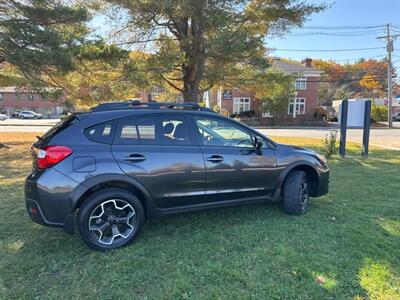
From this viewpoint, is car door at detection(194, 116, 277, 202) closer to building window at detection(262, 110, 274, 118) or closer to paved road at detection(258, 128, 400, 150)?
paved road at detection(258, 128, 400, 150)

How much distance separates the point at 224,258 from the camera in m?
3.62

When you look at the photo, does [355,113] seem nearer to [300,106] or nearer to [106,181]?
[106,181]

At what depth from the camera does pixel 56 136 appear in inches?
149

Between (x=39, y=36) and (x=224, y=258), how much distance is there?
407 inches

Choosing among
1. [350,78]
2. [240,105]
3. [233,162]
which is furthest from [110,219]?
[350,78]

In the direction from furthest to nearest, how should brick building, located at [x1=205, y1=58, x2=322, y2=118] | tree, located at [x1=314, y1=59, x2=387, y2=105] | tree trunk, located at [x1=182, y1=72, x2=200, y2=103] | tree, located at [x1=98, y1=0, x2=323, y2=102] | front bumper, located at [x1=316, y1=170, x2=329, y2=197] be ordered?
tree, located at [x1=314, y1=59, x2=387, y2=105] < brick building, located at [x1=205, y1=58, x2=322, y2=118] < tree trunk, located at [x1=182, y1=72, x2=200, y2=103] < tree, located at [x1=98, y1=0, x2=323, y2=102] < front bumper, located at [x1=316, y1=170, x2=329, y2=197]

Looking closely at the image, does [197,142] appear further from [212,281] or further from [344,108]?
[344,108]

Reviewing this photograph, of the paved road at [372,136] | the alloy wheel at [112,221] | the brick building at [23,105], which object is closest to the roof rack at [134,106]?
the alloy wheel at [112,221]

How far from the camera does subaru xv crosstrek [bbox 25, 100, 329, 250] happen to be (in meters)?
3.63

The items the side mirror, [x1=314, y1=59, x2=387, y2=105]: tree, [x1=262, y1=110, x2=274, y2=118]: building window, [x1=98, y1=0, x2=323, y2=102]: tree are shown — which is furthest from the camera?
[x1=314, y1=59, x2=387, y2=105]: tree

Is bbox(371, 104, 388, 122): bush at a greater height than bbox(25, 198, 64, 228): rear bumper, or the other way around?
bbox(371, 104, 388, 122): bush

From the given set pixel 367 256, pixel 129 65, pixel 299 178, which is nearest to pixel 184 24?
pixel 129 65

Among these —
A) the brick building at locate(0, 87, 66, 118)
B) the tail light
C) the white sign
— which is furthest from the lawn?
the brick building at locate(0, 87, 66, 118)

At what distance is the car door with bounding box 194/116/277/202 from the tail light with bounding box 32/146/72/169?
1625 millimetres
